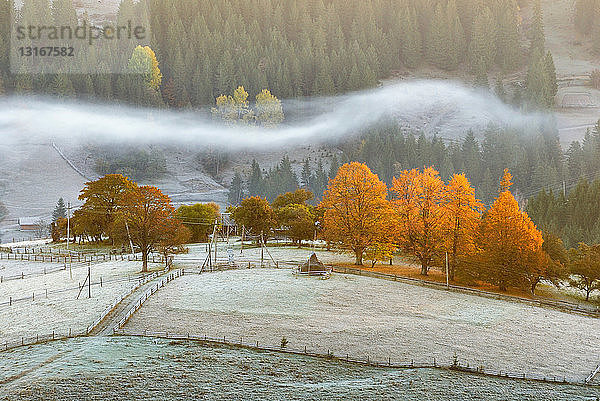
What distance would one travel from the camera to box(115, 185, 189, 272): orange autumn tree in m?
65.6

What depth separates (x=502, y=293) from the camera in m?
57.2

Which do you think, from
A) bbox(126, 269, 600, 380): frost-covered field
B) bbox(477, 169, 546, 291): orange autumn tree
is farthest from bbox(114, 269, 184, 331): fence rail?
bbox(477, 169, 546, 291): orange autumn tree

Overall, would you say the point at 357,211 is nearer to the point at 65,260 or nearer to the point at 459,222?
the point at 459,222

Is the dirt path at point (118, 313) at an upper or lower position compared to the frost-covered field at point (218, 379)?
upper

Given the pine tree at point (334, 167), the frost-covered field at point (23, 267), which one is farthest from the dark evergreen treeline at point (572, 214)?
the frost-covered field at point (23, 267)

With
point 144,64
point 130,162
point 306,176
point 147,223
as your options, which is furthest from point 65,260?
point 144,64

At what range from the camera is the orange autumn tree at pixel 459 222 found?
6312cm

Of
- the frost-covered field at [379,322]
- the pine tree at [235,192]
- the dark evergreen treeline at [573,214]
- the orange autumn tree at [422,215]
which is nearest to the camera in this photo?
the frost-covered field at [379,322]

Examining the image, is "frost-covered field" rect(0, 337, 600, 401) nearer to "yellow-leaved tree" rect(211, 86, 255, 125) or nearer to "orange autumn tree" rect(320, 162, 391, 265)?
"orange autumn tree" rect(320, 162, 391, 265)

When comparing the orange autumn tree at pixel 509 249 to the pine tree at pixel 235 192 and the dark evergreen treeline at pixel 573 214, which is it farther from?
the pine tree at pixel 235 192

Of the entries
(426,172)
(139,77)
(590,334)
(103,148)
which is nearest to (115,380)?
(590,334)

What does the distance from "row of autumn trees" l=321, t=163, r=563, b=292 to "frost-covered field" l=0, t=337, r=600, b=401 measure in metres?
32.5

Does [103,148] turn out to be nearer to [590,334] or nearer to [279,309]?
[279,309]

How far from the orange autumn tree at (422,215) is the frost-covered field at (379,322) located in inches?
351
